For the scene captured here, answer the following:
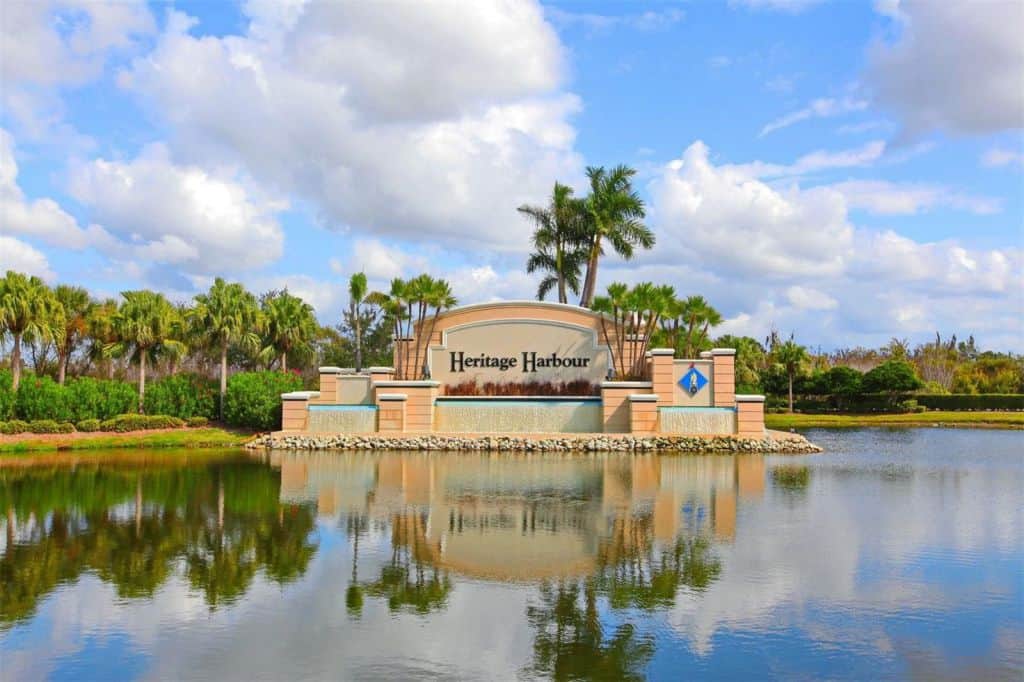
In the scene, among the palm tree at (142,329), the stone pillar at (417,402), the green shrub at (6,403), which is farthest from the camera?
the palm tree at (142,329)

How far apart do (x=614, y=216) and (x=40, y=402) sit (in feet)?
88.9

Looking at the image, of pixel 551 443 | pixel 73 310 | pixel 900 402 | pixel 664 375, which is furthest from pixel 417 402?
pixel 900 402

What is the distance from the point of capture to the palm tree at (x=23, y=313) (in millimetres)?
30516

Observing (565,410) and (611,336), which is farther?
(611,336)

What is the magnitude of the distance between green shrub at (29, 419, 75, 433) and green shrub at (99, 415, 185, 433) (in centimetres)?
118

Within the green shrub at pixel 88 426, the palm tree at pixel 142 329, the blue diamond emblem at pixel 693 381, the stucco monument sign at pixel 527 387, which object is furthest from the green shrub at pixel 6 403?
the blue diamond emblem at pixel 693 381

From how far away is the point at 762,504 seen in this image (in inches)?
642

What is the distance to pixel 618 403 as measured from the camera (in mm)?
31406

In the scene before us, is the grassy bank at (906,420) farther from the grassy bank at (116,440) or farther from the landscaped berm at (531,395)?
the grassy bank at (116,440)

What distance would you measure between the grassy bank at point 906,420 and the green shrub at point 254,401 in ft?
80.6

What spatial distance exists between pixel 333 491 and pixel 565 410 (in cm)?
1492

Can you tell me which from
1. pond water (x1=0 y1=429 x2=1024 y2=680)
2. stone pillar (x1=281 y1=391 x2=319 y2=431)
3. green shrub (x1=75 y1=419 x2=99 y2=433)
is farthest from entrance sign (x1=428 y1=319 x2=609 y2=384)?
pond water (x1=0 y1=429 x2=1024 y2=680)

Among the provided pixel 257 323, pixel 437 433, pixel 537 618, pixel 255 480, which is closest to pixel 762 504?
pixel 537 618

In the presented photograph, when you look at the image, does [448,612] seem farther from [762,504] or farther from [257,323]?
[257,323]
